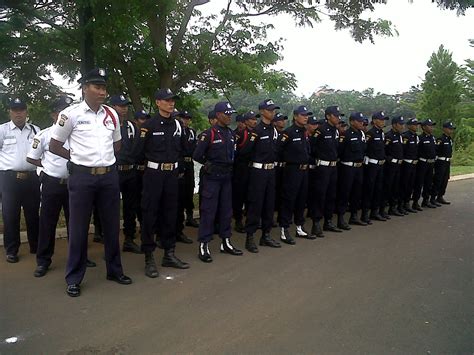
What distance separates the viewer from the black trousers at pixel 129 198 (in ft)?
18.7

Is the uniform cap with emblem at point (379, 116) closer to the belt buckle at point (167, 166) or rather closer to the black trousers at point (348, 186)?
the black trousers at point (348, 186)

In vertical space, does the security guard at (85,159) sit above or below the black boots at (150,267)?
above

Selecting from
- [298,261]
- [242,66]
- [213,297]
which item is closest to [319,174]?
[298,261]

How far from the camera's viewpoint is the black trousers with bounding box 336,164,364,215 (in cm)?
712

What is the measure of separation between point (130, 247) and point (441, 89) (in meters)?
21.3

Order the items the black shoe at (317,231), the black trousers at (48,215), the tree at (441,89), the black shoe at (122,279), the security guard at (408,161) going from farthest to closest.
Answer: the tree at (441,89), the security guard at (408,161), the black shoe at (317,231), the black trousers at (48,215), the black shoe at (122,279)

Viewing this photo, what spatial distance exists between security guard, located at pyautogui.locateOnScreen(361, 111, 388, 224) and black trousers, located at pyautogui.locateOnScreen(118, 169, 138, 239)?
385cm

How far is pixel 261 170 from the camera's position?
578 cm

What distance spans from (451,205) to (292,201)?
200 inches

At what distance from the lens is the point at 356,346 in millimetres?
3182

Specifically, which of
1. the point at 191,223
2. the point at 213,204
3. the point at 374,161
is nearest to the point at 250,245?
the point at 213,204

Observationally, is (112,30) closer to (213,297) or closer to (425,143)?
(213,297)

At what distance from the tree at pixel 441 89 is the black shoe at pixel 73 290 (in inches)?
847

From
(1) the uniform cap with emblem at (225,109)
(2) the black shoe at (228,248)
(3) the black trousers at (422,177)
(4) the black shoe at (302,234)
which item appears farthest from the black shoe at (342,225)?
(1) the uniform cap with emblem at (225,109)
